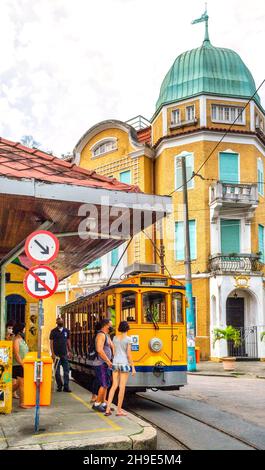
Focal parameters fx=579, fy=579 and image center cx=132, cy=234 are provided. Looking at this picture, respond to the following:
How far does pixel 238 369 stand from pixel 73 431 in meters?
18.1

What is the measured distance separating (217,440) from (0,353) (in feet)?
12.9

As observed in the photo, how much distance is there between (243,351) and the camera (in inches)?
1187

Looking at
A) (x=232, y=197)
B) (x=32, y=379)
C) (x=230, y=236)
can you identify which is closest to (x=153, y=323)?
(x=32, y=379)

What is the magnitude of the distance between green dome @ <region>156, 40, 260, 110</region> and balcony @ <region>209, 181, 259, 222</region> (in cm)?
522

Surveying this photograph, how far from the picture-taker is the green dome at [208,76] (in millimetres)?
31844

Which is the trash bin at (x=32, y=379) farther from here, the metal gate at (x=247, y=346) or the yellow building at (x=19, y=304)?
the metal gate at (x=247, y=346)

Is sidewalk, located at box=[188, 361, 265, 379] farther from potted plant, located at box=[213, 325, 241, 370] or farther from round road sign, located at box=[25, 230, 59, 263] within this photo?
round road sign, located at box=[25, 230, 59, 263]

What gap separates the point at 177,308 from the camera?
44.3 ft

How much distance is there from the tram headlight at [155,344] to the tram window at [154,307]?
46 centimetres

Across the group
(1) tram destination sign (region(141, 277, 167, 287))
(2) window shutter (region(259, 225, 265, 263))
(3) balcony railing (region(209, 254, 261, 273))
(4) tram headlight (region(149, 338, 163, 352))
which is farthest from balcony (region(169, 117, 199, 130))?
(4) tram headlight (region(149, 338, 163, 352))

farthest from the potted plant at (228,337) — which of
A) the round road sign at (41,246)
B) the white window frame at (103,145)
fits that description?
the round road sign at (41,246)

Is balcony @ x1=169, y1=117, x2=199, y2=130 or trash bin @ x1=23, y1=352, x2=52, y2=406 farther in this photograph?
balcony @ x1=169, y1=117, x2=199, y2=130

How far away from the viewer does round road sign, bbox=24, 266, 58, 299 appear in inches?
342
